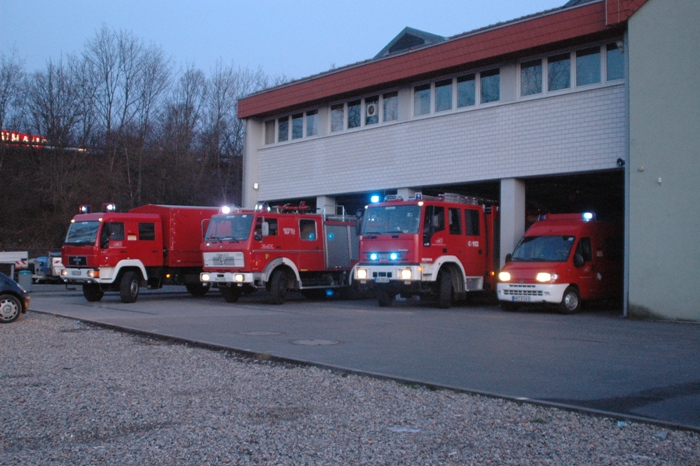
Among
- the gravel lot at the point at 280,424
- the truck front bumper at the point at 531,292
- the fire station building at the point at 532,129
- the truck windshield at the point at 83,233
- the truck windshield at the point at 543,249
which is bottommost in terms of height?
the gravel lot at the point at 280,424

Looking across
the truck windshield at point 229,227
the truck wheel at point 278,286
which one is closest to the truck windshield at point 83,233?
the truck windshield at point 229,227

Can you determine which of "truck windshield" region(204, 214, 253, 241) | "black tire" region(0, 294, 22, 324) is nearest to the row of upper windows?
"truck windshield" region(204, 214, 253, 241)

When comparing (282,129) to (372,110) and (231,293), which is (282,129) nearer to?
(372,110)

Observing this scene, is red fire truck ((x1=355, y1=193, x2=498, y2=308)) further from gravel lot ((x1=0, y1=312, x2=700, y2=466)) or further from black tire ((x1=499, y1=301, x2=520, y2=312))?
gravel lot ((x1=0, y1=312, x2=700, y2=466))

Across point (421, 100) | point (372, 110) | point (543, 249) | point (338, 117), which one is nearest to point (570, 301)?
point (543, 249)

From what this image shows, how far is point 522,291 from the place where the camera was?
1862 cm

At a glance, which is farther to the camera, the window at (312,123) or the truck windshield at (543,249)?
the window at (312,123)

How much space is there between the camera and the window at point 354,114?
26.8 m

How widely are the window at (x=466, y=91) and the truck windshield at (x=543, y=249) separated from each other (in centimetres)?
549

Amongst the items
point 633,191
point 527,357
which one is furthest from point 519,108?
point 527,357

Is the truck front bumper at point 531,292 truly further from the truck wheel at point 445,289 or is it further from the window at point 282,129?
the window at point 282,129

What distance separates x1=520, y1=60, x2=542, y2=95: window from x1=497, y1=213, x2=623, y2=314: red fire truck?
388cm

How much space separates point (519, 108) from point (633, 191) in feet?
16.8

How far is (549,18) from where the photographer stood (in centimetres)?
2009
